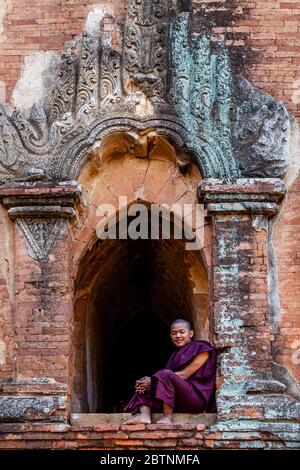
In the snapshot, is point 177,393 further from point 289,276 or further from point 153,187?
point 153,187

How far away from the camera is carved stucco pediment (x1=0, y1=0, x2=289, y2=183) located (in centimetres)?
1002

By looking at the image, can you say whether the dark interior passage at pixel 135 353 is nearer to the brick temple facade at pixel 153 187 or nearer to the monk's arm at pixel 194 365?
the brick temple facade at pixel 153 187

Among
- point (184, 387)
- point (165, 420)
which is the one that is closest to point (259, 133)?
point (184, 387)

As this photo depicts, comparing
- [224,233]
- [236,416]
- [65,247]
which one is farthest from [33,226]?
[236,416]

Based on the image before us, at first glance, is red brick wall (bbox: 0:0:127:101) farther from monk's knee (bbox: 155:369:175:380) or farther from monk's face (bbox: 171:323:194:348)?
monk's knee (bbox: 155:369:175:380)

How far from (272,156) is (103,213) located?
1.74 metres

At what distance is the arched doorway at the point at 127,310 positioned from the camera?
1082cm

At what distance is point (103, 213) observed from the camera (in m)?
10.2

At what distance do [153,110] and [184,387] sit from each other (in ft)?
8.89

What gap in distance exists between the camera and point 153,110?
10.1 metres

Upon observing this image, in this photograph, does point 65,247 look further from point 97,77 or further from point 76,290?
point 97,77

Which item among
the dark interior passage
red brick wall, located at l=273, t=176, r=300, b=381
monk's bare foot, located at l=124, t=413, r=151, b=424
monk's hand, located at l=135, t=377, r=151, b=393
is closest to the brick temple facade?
red brick wall, located at l=273, t=176, r=300, b=381

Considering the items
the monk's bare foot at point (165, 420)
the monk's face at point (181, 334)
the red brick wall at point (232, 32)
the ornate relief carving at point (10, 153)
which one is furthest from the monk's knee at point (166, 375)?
the ornate relief carving at point (10, 153)

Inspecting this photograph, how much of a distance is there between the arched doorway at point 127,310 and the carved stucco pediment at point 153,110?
110 cm
